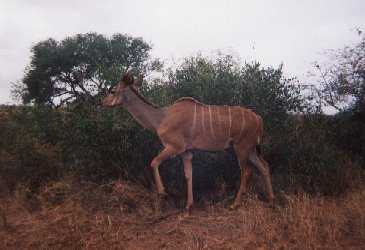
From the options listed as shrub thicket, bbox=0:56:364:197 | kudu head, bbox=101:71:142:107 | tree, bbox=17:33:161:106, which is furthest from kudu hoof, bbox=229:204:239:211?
tree, bbox=17:33:161:106

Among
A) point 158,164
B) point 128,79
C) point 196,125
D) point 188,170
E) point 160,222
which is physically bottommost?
point 160,222

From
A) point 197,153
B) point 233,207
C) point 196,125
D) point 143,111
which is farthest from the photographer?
point 197,153

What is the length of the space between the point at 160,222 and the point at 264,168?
7.63ft

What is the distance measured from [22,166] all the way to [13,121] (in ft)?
7.73

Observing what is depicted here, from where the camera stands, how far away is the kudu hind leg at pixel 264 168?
7.97m

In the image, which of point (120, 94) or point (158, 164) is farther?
point (120, 94)

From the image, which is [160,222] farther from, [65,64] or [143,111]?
[65,64]

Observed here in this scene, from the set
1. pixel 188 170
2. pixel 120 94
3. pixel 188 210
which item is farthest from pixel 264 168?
pixel 120 94

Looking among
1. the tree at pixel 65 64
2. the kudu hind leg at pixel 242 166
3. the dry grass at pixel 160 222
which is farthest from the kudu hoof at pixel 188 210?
the tree at pixel 65 64

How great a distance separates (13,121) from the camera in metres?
10.6

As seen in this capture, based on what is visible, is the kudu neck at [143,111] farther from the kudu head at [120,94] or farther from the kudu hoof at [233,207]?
the kudu hoof at [233,207]

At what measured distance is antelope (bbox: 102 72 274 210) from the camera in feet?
25.8

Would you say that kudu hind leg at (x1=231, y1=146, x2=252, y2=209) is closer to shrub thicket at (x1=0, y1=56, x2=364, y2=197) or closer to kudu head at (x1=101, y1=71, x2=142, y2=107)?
shrub thicket at (x1=0, y1=56, x2=364, y2=197)

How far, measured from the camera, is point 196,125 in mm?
7945
